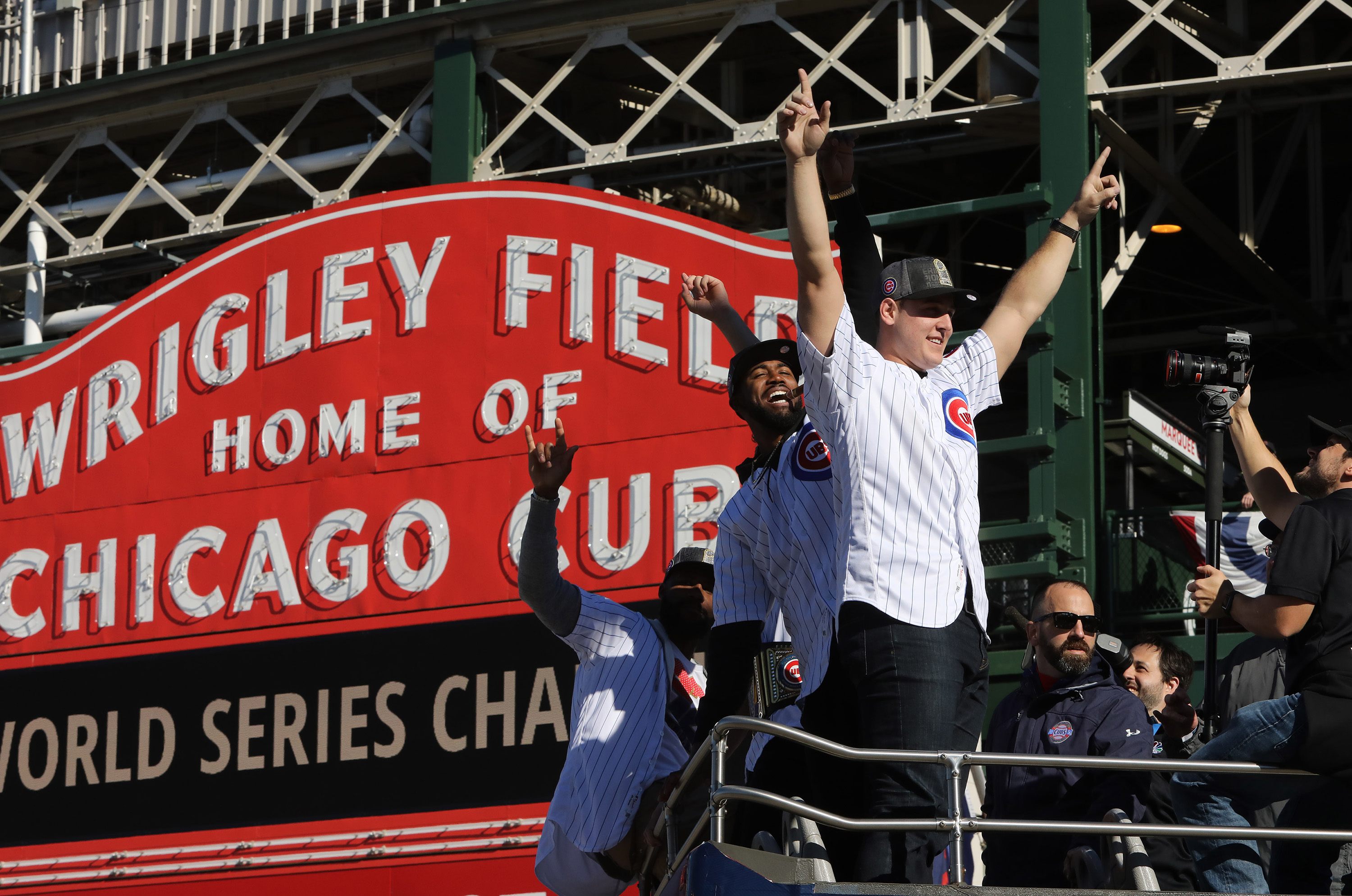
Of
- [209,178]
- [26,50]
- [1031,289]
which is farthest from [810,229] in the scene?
[26,50]

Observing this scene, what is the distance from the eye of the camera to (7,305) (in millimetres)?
16391

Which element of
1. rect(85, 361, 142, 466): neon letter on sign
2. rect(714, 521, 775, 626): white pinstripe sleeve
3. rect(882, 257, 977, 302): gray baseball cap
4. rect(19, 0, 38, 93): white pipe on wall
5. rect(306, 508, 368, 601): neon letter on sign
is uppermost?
rect(19, 0, 38, 93): white pipe on wall

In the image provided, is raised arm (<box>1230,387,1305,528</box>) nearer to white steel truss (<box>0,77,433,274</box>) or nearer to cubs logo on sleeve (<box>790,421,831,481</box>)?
cubs logo on sleeve (<box>790,421,831,481</box>)

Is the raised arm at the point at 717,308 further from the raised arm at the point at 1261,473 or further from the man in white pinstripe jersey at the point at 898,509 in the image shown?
the raised arm at the point at 1261,473

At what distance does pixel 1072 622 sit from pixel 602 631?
1745 millimetres

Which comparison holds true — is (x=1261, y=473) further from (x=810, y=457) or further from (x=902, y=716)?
(x=902, y=716)

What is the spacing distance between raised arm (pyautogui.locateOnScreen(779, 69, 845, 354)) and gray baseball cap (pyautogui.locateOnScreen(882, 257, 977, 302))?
0.60 ft

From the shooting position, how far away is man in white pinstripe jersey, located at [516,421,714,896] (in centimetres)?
641

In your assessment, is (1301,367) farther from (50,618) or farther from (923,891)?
(923,891)

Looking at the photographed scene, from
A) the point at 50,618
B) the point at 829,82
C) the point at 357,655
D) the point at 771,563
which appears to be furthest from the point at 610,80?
the point at 771,563

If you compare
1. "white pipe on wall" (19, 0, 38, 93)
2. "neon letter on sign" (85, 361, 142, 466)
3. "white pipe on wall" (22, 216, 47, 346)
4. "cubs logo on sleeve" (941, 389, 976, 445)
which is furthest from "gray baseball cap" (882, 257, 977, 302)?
"white pipe on wall" (19, 0, 38, 93)

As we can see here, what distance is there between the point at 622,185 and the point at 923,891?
930cm

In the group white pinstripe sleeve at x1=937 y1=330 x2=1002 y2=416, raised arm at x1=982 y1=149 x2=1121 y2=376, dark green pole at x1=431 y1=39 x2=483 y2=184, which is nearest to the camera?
white pinstripe sleeve at x1=937 y1=330 x2=1002 y2=416

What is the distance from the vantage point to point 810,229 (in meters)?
4.90
